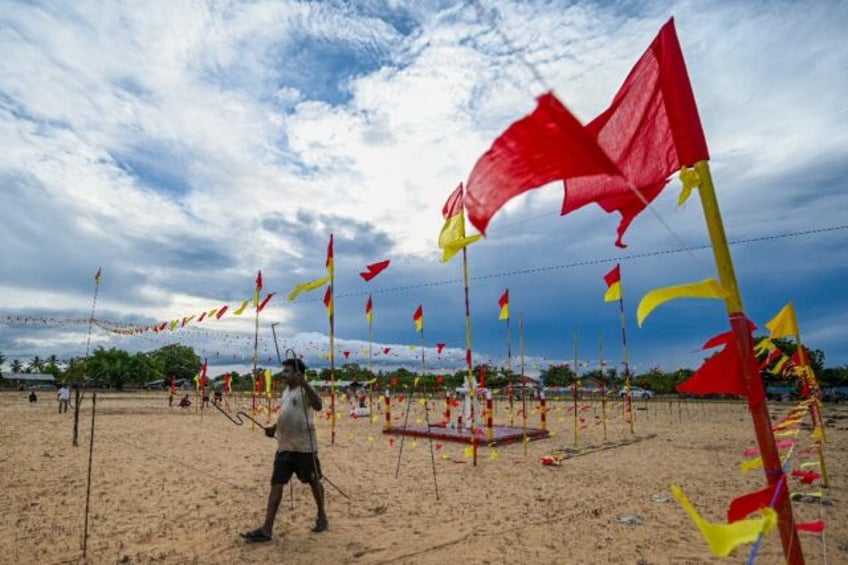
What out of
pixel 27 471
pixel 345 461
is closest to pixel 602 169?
pixel 345 461

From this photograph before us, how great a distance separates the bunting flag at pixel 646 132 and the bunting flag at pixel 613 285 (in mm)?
12921

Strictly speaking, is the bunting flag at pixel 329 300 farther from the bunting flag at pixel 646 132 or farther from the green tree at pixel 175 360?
the green tree at pixel 175 360

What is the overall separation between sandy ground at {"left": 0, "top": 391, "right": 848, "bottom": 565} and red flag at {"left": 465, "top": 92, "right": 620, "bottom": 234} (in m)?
4.10

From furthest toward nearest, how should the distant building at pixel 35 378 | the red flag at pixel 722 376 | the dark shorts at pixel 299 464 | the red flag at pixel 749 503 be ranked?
the distant building at pixel 35 378 → the dark shorts at pixel 299 464 → the red flag at pixel 722 376 → the red flag at pixel 749 503

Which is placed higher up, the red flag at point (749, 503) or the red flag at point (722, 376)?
the red flag at point (722, 376)

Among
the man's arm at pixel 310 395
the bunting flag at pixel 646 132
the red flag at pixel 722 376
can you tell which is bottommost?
the man's arm at pixel 310 395

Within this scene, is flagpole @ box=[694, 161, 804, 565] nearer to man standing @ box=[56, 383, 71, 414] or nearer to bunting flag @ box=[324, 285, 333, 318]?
bunting flag @ box=[324, 285, 333, 318]

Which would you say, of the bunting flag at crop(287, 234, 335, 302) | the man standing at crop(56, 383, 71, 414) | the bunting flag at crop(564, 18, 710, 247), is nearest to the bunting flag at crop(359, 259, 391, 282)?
the bunting flag at crop(287, 234, 335, 302)

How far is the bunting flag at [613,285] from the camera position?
15.2m

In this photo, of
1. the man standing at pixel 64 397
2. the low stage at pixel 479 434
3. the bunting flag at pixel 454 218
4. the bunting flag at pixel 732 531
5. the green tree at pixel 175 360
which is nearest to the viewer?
the bunting flag at pixel 732 531

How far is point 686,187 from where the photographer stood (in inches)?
103

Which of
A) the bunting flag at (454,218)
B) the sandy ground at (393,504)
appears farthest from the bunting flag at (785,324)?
the bunting flag at (454,218)

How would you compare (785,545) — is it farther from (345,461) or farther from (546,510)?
(345,461)

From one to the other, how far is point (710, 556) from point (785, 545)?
3.79 m
